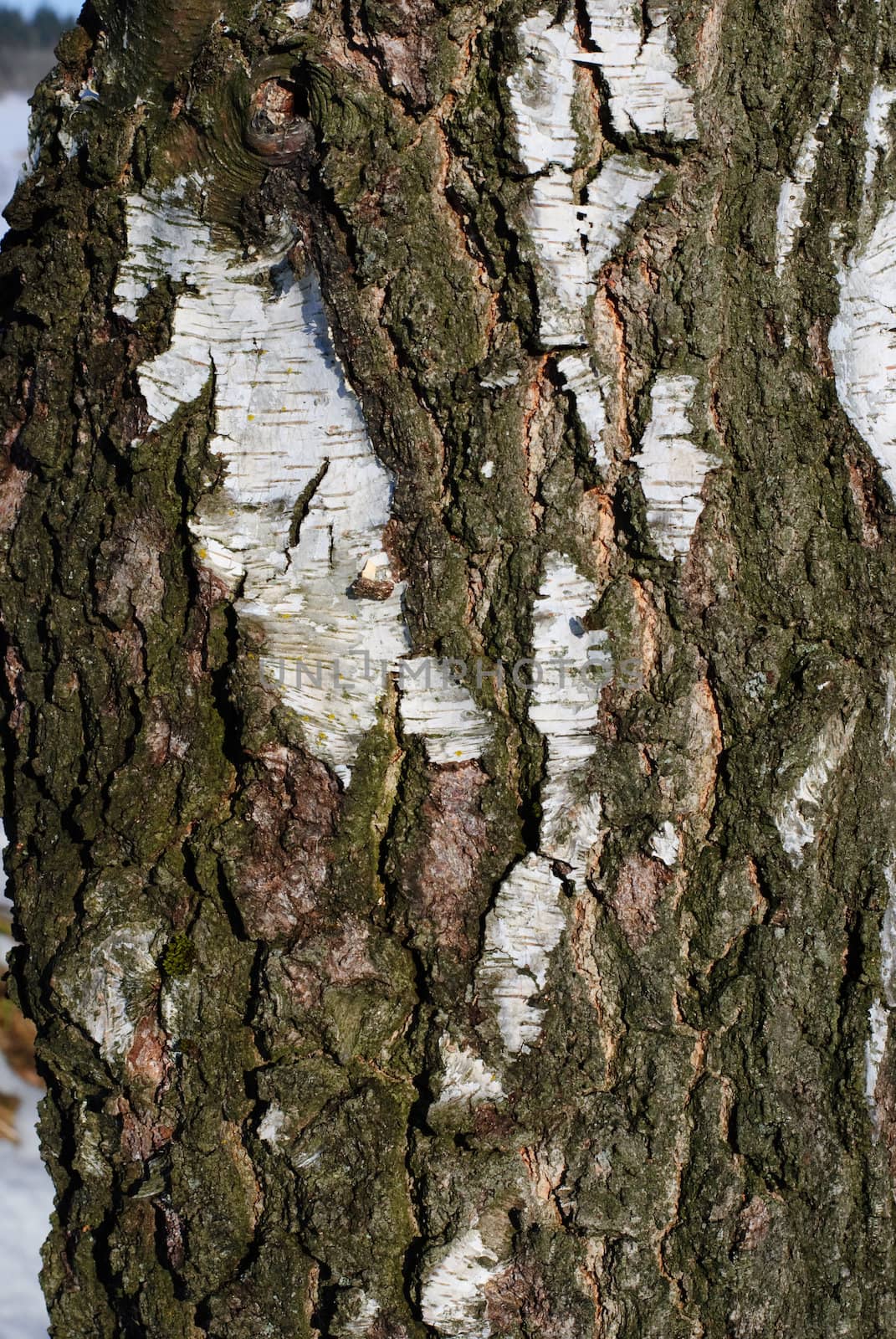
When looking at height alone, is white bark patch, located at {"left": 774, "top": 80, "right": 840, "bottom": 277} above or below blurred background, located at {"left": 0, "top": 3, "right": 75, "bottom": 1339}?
above

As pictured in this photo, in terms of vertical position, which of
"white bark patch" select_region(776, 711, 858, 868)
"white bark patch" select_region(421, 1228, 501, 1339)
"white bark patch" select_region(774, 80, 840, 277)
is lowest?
"white bark patch" select_region(421, 1228, 501, 1339)

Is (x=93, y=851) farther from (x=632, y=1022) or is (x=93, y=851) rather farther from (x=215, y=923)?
(x=632, y=1022)

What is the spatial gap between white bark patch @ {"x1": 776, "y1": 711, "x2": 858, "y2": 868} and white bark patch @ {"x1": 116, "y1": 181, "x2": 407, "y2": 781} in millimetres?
441

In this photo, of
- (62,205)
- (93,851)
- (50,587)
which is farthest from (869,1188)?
(62,205)

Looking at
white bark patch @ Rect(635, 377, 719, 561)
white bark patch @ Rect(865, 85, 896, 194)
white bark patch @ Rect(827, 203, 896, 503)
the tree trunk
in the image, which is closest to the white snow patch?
the tree trunk

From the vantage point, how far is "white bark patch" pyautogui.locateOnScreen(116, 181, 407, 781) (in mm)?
1103

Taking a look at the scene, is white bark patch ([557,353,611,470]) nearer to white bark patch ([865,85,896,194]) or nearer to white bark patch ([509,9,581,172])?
white bark patch ([509,9,581,172])

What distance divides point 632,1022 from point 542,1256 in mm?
266

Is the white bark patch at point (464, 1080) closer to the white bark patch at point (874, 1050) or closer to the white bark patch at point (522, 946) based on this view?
the white bark patch at point (522, 946)

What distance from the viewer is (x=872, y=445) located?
1.07 metres

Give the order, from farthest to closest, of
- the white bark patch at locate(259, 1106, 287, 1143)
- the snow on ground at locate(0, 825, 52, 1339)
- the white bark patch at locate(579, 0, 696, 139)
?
1. the snow on ground at locate(0, 825, 52, 1339)
2. the white bark patch at locate(259, 1106, 287, 1143)
3. the white bark patch at locate(579, 0, 696, 139)

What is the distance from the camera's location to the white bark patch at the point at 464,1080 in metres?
1.11

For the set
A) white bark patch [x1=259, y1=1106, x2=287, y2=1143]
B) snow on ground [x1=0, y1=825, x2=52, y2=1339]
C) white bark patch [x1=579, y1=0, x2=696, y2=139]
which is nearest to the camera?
white bark patch [x1=579, y1=0, x2=696, y2=139]

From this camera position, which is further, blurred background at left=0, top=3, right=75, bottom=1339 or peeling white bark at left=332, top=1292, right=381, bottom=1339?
blurred background at left=0, top=3, right=75, bottom=1339
